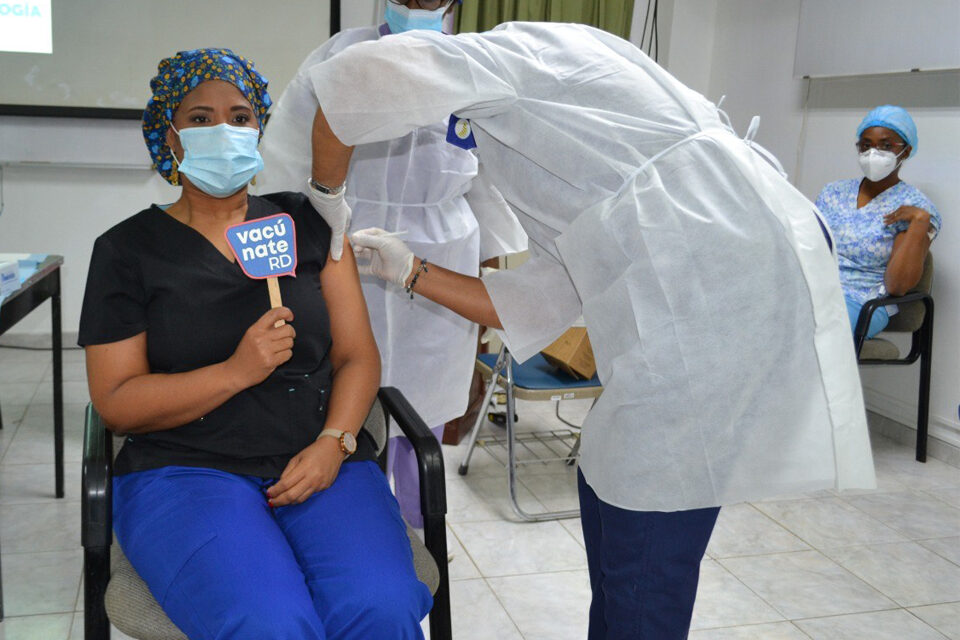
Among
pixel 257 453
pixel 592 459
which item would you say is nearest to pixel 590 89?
pixel 592 459

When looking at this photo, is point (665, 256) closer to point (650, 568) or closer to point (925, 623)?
point (650, 568)

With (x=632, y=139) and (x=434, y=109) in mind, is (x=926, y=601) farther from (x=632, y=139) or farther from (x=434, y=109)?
(x=434, y=109)

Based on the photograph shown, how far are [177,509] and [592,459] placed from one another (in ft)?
2.12

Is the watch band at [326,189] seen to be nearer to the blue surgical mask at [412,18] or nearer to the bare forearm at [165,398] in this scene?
the bare forearm at [165,398]

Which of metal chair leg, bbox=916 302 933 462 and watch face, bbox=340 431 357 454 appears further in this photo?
metal chair leg, bbox=916 302 933 462

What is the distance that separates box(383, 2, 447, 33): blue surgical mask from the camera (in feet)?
6.06

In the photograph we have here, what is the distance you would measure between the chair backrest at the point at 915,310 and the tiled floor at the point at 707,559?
0.56 m

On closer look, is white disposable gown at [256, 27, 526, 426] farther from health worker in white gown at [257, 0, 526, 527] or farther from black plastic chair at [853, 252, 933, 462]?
black plastic chair at [853, 252, 933, 462]

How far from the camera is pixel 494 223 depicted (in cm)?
235

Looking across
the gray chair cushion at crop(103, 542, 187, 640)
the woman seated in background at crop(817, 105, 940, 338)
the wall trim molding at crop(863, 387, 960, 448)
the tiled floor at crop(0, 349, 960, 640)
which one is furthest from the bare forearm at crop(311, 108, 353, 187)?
the wall trim molding at crop(863, 387, 960, 448)

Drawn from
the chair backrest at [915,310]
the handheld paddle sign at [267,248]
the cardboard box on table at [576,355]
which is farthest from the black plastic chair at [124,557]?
the chair backrest at [915,310]

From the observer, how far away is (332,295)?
1.66 metres

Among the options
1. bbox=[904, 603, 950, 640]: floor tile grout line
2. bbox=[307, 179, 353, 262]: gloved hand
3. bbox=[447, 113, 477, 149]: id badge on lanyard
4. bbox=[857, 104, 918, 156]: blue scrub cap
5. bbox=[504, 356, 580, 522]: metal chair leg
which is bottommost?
bbox=[904, 603, 950, 640]: floor tile grout line

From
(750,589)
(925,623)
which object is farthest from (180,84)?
(925,623)
